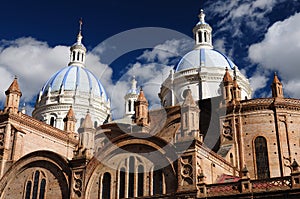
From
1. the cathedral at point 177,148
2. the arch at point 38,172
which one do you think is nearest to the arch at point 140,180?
the cathedral at point 177,148

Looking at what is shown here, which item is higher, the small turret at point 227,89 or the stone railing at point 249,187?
the small turret at point 227,89

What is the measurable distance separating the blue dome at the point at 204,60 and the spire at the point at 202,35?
2769 mm

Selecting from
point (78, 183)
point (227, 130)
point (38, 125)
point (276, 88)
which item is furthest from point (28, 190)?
point (276, 88)

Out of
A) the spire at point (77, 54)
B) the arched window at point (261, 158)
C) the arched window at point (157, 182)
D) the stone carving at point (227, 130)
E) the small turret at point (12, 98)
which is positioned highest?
the spire at point (77, 54)

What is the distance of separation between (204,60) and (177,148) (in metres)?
26.1

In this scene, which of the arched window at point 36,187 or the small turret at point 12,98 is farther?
the small turret at point 12,98

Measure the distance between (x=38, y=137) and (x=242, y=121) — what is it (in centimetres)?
2339

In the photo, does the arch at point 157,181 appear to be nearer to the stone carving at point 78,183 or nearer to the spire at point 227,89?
the stone carving at point 78,183

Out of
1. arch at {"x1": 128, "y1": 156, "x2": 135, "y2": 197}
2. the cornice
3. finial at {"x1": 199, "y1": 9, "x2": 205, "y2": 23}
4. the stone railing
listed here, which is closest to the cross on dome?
finial at {"x1": 199, "y1": 9, "x2": 205, "y2": 23}

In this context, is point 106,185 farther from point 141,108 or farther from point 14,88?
point 14,88

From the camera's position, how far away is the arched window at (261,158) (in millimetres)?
40584

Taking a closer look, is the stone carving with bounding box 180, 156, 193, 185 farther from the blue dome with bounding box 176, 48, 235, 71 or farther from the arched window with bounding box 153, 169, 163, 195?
the blue dome with bounding box 176, 48, 235, 71

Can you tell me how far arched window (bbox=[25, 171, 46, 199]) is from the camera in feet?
130

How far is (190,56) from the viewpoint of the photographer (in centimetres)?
5900
